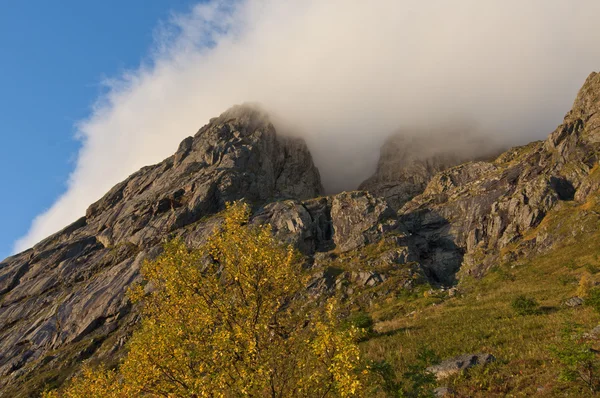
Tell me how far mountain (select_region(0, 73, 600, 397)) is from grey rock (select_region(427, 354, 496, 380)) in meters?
69.3

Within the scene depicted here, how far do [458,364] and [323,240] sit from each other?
13094 centimetres

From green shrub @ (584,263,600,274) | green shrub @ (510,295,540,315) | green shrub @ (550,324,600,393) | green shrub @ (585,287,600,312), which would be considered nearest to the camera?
green shrub @ (550,324,600,393)

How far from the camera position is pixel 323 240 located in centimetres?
15362

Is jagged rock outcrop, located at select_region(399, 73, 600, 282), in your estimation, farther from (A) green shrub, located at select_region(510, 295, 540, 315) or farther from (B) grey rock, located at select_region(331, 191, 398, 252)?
(A) green shrub, located at select_region(510, 295, 540, 315)

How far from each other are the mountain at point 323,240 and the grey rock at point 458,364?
69.3 m

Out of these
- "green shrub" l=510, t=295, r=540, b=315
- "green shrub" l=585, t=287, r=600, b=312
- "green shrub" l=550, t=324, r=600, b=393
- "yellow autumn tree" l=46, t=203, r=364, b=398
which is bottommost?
"green shrub" l=510, t=295, r=540, b=315

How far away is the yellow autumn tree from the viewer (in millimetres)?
12836

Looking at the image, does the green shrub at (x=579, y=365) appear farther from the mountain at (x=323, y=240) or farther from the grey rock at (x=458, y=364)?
the mountain at (x=323, y=240)

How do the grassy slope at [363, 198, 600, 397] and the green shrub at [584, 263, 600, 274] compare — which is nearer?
the grassy slope at [363, 198, 600, 397]

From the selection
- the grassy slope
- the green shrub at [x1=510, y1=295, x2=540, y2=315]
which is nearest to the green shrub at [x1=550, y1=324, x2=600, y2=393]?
the grassy slope

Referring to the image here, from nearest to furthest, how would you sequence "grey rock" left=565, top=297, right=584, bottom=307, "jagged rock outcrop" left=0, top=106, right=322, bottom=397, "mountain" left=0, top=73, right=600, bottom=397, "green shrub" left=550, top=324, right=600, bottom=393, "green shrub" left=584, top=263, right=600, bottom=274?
"green shrub" left=550, top=324, right=600, bottom=393
"grey rock" left=565, top=297, right=584, bottom=307
"green shrub" left=584, top=263, right=600, bottom=274
"mountain" left=0, top=73, right=600, bottom=397
"jagged rock outcrop" left=0, top=106, right=322, bottom=397

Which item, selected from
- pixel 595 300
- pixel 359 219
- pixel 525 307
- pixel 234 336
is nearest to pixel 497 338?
pixel 595 300

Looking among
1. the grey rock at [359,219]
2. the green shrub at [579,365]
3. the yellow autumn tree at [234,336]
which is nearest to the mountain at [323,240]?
the grey rock at [359,219]

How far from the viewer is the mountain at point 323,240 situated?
10994cm
